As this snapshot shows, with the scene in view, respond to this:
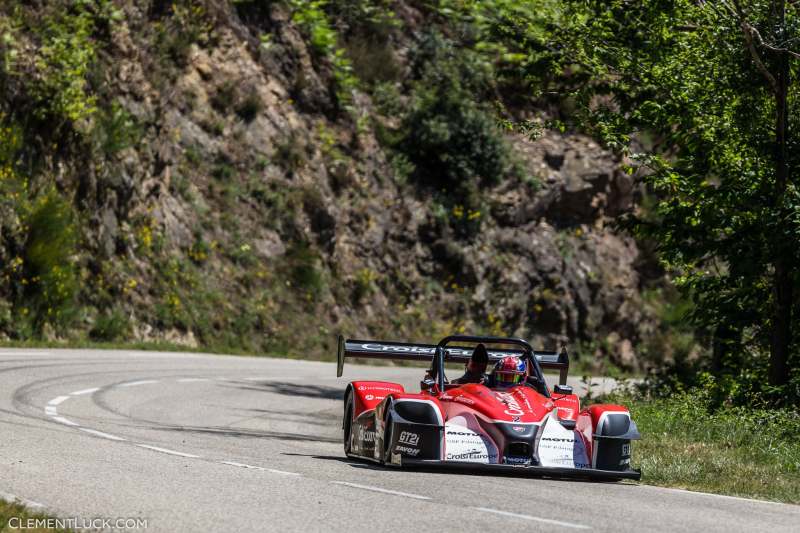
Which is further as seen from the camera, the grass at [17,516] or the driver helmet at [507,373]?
the driver helmet at [507,373]

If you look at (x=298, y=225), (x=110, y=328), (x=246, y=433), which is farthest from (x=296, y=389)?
(x=298, y=225)

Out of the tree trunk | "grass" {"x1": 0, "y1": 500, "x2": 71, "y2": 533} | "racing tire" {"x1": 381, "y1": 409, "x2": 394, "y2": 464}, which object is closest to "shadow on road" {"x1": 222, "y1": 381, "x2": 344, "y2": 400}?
the tree trunk

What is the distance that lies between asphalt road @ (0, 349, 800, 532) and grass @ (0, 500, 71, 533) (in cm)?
28

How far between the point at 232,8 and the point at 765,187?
21.1 metres

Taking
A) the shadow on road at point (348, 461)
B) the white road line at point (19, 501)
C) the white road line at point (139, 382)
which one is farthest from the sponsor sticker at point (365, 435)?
the white road line at point (139, 382)

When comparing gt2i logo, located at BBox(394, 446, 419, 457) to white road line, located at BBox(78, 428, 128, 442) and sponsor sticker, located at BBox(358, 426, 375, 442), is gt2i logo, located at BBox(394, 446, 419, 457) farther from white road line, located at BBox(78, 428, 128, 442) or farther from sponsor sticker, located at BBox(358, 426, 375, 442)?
white road line, located at BBox(78, 428, 128, 442)

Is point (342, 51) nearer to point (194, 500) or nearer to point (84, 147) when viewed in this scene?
point (84, 147)

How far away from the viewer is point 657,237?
1877 centimetres

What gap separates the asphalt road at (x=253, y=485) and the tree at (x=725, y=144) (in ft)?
20.7

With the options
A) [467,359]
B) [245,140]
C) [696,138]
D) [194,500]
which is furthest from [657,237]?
[245,140]

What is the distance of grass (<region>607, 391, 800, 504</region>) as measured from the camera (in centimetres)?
1077

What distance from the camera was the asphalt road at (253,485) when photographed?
734cm

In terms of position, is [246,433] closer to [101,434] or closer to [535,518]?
[101,434]

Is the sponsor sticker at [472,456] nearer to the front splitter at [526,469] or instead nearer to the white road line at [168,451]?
the front splitter at [526,469]
